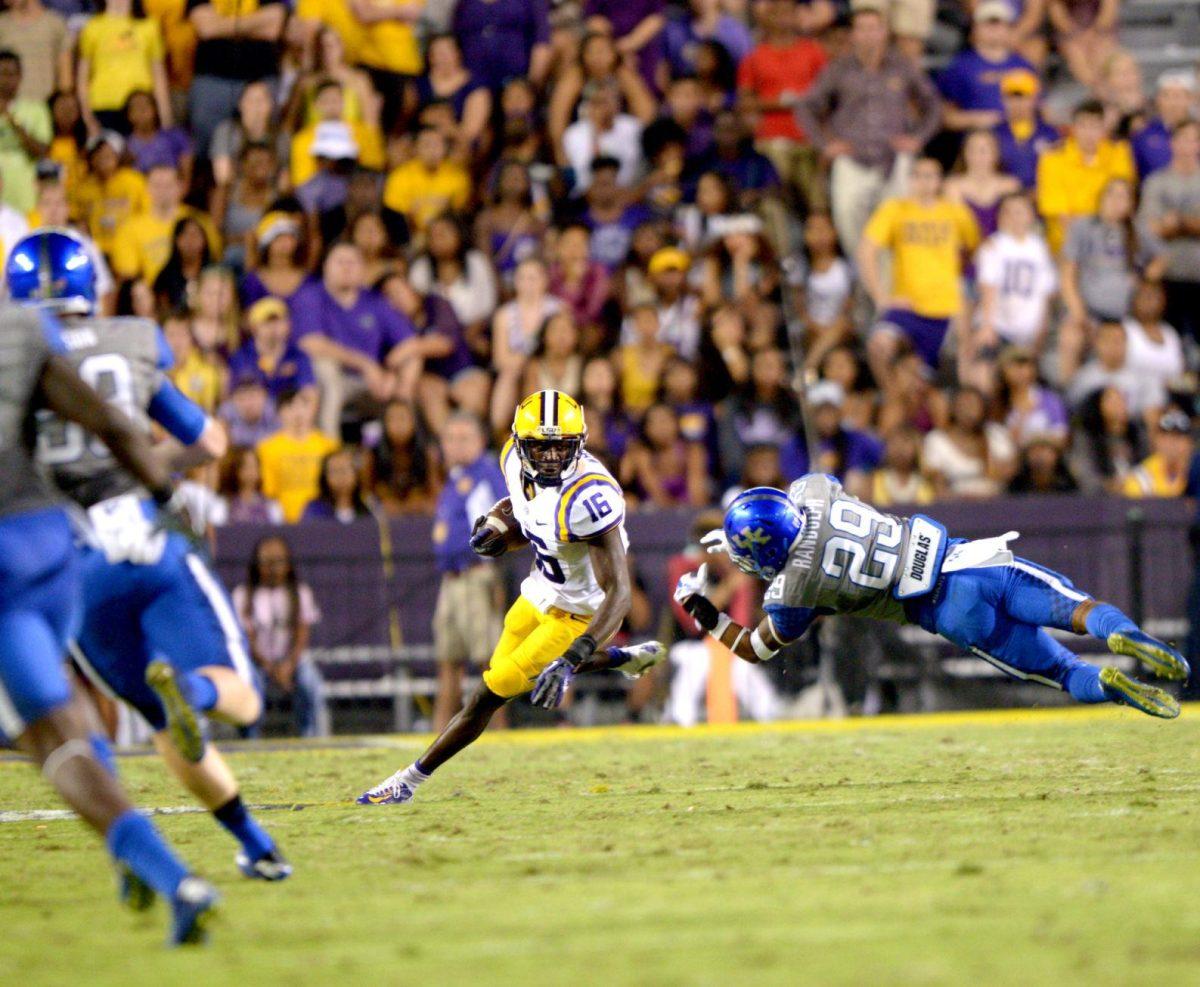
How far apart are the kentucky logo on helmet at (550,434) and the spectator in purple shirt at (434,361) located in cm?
515

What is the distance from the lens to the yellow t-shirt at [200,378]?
45.9ft

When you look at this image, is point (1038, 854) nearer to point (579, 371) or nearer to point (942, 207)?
point (579, 371)

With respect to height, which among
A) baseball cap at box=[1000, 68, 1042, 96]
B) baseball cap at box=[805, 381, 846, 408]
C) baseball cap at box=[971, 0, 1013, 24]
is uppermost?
baseball cap at box=[971, 0, 1013, 24]

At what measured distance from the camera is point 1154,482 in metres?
14.3

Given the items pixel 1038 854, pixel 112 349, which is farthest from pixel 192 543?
pixel 1038 854

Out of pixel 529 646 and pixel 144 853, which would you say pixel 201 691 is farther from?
pixel 529 646

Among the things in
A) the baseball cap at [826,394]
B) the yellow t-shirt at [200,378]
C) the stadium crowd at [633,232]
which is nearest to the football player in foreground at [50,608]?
the stadium crowd at [633,232]

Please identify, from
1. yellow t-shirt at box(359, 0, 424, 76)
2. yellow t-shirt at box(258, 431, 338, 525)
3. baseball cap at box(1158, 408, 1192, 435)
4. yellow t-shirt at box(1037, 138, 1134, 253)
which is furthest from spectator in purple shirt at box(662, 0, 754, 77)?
yellow t-shirt at box(258, 431, 338, 525)

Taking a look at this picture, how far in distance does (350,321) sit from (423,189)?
1543mm

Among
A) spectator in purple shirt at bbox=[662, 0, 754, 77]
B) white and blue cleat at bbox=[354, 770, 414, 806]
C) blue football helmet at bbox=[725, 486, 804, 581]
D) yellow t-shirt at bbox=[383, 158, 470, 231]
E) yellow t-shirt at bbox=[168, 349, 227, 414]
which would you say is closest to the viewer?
blue football helmet at bbox=[725, 486, 804, 581]

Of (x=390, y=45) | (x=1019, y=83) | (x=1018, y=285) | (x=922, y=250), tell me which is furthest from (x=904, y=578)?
(x=390, y=45)

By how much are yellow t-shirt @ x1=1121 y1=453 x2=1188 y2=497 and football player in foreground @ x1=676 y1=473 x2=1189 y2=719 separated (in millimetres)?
5612

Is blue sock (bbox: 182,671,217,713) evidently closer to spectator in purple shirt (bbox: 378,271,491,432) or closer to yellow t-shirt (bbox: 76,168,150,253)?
spectator in purple shirt (bbox: 378,271,491,432)

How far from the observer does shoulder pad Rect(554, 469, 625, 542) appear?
8.71 metres
